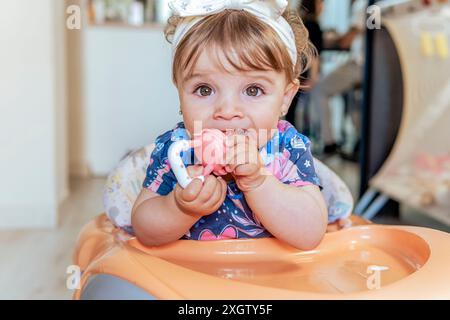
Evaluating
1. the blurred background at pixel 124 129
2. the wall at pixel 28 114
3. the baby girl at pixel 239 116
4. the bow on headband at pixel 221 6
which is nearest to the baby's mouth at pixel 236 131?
the baby girl at pixel 239 116

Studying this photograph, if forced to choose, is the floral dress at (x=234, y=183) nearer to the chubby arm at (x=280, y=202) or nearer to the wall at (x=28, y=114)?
the chubby arm at (x=280, y=202)

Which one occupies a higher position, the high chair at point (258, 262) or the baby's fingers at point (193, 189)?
Result: the baby's fingers at point (193, 189)

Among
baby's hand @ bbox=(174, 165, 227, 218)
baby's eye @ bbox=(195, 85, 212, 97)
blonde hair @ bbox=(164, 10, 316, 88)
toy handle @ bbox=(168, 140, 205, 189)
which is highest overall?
blonde hair @ bbox=(164, 10, 316, 88)

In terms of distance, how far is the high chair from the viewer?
1.53ft

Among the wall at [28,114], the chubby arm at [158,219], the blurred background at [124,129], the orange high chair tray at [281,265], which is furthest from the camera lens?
the wall at [28,114]

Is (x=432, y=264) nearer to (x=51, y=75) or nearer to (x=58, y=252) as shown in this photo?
(x=58, y=252)

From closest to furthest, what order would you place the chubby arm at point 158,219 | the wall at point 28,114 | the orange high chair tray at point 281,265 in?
the orange high chair tray at point 281,265
the chubby arm at point 158,219
the wall at point 28,114

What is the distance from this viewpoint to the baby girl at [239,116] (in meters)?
0.53

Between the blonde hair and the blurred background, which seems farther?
the blurred background

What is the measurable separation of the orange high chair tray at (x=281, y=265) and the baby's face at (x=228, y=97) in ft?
0.41

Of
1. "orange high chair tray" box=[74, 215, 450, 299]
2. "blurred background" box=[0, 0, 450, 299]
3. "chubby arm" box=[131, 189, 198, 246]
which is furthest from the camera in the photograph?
"blurred background" box=[0, 0, 450, 299]

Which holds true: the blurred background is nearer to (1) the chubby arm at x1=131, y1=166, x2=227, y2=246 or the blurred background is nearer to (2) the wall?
(2) the wall

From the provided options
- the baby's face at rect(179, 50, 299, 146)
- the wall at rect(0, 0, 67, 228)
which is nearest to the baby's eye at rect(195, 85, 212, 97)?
the baby's face at rect(179, 50, 299, 146)

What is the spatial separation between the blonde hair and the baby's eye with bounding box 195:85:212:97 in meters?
0.02
